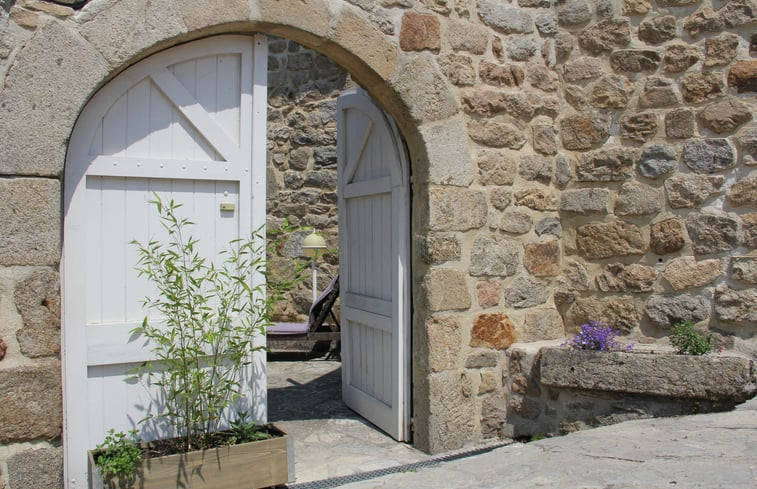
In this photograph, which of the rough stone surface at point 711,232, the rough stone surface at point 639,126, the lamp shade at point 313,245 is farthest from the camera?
the lamp shade at point 313,245

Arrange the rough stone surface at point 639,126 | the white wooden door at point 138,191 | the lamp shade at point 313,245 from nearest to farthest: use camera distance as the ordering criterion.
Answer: the white wooden door at point 138,191, the rough stone surface at point 639,126, the lamp shade at point 313,245

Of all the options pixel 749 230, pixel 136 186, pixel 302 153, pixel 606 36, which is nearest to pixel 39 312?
pixel 136 186

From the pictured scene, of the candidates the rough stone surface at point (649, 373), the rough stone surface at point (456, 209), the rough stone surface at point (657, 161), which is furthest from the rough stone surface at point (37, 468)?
the rough stone surface at point (657, 161)

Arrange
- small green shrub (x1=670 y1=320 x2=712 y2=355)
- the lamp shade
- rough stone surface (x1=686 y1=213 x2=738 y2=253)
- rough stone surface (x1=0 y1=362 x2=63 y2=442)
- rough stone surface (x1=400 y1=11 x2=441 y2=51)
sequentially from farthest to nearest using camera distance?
the lamp shade → rough stone surface (x1=686 y1=213 x2=738 y2=253) → rough stone surface (x1=400 y1=11 x2=441 y2=51) → small green shrub (x1=670 y1=320 x2=712 y2=355) → rough stone surface (x1=0 y1=362 x2=63 y2=442)

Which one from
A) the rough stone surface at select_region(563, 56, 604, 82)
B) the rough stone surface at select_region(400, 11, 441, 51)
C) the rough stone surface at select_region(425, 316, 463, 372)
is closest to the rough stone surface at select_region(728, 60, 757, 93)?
the rough stone surface at select_region(563, 56, 604, 82)

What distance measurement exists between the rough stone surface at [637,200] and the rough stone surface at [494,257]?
0.64 m

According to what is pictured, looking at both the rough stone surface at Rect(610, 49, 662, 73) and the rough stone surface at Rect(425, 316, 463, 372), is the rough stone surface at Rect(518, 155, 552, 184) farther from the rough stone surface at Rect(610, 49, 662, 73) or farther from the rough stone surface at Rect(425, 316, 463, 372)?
the rough stone surface at Rect(425, 316, 463, 372)

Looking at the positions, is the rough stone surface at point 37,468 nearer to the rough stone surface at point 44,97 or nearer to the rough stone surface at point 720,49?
the rough stone surface at point 44,97

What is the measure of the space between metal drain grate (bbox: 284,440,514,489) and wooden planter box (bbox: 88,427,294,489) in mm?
257

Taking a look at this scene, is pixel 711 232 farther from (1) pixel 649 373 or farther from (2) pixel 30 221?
(2) pixel 30 221

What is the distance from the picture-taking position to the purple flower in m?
3.94

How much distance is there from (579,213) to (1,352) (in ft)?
10.2

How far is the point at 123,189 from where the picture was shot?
128 inches

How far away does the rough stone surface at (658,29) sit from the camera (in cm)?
410
